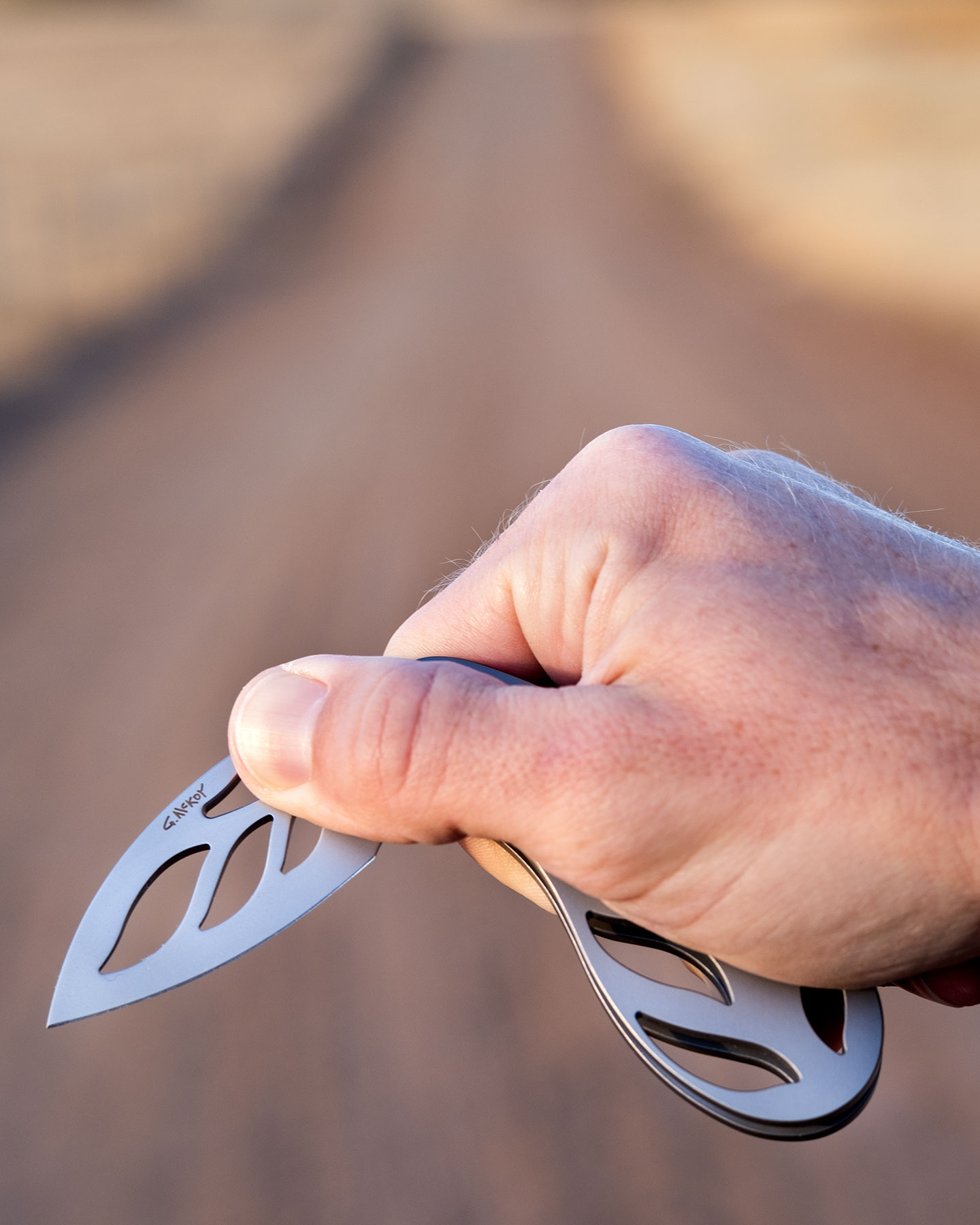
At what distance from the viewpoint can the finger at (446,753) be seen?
1.16 metres

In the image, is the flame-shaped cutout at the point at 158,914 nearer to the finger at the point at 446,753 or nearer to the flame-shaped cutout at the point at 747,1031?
the finger at the point at 446,753

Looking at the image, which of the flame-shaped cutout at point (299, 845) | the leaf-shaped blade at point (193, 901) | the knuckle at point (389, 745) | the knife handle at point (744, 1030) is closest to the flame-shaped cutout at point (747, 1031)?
the knife handle at point (744, 1030)

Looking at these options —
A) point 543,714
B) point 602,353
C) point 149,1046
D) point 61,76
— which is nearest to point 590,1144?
point 149,1046

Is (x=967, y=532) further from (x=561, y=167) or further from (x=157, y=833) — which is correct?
(x=561, y=167)

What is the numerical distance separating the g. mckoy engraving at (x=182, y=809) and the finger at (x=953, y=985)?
1.12 m

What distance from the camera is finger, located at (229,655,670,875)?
116cm

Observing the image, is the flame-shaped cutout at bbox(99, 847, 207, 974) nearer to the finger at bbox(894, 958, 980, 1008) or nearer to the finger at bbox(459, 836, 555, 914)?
the finger at bbox(459, 836, 555, 914)

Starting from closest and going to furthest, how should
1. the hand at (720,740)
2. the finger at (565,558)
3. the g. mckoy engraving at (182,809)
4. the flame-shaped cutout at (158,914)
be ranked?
the hand at (720,740), the finger at (565,558), the g. mckoy engraving at (182,809), the flame-shaped cutout at (158,914)

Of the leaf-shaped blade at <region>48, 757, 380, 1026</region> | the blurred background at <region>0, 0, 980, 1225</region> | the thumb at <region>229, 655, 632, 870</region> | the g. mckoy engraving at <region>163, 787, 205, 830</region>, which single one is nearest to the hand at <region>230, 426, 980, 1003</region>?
the thumb at <region>229, 655, 632, 870</region>

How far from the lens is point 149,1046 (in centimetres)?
271

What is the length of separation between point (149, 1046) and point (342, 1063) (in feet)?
1.87

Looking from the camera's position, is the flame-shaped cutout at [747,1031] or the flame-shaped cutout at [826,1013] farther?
the flame-shaped cutout at [826,1013]

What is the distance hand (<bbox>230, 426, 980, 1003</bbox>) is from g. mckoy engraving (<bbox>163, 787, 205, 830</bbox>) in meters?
0.23

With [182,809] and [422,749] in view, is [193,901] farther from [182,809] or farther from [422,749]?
[422,749]
